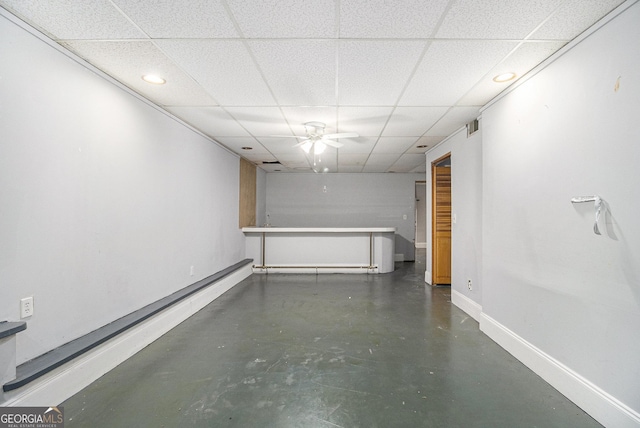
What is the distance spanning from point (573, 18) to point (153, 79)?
10.4 feet

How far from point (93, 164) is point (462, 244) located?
4.27 m

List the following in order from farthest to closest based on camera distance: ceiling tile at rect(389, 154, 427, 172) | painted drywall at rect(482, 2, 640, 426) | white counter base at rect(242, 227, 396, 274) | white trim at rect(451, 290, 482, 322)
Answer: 1. white counter base at rect(242, 227, 396, 274)
2. ceiling tile at rect(389, 154, 427, 172)
3. white trim at rect(451, 290, 482, 322)
4. painted drywall at rect(482, 2, 640, 426)

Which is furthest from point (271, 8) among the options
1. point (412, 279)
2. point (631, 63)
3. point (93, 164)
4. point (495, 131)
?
point (412, 279)

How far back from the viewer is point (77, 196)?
1971 millimetres

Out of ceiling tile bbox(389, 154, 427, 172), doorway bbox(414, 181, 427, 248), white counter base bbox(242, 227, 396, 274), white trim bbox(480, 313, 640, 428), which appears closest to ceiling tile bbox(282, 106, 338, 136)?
ceiling tile bbox(389, 154, 427, 172)

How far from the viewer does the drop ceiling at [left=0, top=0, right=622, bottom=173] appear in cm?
152

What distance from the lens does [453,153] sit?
12.6ft

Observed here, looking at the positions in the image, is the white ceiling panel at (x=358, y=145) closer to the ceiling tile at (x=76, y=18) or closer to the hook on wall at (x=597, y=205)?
the hook on wall at (x=597, y=205)

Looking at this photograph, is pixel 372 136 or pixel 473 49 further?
pixel 372 136

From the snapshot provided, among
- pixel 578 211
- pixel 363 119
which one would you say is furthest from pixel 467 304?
pixel 363 119

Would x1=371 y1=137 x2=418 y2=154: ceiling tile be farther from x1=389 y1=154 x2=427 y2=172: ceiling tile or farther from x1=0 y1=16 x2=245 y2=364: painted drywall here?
Result: x1=0 y1=16 x2=245 y2=364: painted drywall

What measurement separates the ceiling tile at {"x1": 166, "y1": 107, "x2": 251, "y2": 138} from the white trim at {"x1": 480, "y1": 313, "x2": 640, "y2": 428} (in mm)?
3838

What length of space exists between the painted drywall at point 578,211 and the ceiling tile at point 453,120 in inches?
16.1

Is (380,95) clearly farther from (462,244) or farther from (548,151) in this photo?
(462,244)
